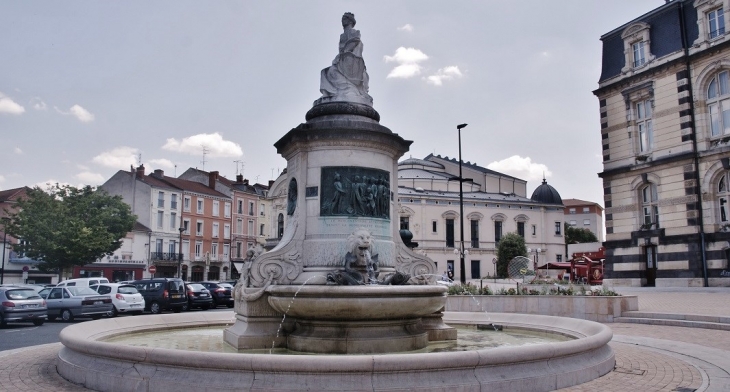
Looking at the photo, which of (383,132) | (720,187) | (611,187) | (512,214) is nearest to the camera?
(383,132)

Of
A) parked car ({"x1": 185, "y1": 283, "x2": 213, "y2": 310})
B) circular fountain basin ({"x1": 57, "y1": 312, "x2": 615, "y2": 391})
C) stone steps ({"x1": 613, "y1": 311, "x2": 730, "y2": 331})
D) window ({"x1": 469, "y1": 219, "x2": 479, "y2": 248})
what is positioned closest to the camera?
circular fountain basin ({"x1": 57, "y1": 312, "x2": 615, "y2": 391})

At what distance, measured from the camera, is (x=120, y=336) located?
12.1 metres

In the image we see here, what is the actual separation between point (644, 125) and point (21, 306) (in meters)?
36.1

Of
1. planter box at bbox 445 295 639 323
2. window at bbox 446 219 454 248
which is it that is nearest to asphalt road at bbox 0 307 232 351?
planter box at bbox 445 295 639 323

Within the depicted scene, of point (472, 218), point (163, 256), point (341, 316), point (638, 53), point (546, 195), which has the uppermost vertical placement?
point (638, 53)

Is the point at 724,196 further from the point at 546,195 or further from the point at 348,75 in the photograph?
the point at 546,195

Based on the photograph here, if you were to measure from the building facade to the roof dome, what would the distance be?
40.0 meters

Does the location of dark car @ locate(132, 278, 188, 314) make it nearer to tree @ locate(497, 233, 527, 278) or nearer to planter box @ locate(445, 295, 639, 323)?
planter box @ locate(445, 295, 639, 323)

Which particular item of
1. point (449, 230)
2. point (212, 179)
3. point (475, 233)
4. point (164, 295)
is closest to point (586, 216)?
point (475, 233)

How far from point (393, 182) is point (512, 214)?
67.9 meters

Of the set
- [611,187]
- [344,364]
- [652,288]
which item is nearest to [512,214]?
[611,187]

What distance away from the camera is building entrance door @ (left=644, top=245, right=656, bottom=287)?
1467 inches

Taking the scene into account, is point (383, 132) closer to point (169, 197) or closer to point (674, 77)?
point (674, 77)

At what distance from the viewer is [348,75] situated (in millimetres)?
12617
